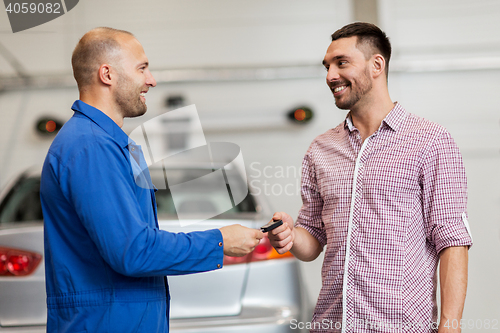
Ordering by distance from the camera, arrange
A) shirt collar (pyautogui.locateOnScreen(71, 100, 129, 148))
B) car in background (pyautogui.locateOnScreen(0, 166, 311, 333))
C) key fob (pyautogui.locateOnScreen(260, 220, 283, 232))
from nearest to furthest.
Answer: shirt collar (pyautogui.locateOnScreen(71, 100, 129, 148)) → key fob (pyautogui.locateOnScreen(260, 220, 283, 232)) → car in background (pyautogui.locateOnScreen(0, 166, 311, 333))

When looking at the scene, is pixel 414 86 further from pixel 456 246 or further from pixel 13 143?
pixel 13 143

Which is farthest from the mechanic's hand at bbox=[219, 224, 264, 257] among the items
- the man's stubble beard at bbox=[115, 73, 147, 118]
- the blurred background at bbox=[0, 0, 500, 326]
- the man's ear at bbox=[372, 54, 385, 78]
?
the blurred background at bbox=[0, 0, 500, 326]

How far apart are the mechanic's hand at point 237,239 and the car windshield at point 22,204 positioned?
56.3 inches

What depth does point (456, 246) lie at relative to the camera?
134 cm

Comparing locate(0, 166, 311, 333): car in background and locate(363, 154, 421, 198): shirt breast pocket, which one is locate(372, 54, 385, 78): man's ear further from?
locate(0, 166, 311, 333): car in background

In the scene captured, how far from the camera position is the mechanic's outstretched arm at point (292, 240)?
1.58 m

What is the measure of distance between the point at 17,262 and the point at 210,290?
78cm

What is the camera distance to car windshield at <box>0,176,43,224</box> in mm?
2297

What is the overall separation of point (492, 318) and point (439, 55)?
2.23m

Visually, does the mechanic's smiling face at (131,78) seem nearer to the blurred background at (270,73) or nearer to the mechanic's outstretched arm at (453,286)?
the mechanic's outstretched arm at (453,286)

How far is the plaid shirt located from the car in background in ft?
1.26

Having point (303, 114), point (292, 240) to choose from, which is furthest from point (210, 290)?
point (303, 114)

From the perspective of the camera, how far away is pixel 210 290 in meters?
1.89

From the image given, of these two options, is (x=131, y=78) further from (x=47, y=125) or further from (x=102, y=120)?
(x=47, y=125)
